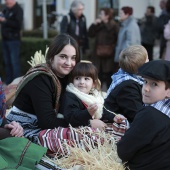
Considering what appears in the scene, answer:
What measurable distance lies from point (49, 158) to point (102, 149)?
0.39 meters

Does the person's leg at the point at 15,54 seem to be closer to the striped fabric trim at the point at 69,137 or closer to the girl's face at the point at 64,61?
the girl's face at the point at 64,61

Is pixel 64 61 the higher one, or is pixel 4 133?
pixel 64 61

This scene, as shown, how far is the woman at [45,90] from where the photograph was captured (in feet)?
10.2

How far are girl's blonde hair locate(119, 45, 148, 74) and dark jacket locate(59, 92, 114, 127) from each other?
0.39 meters

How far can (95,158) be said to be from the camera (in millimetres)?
2670

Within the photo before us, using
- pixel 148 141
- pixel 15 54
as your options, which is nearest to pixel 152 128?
pixel 148 141

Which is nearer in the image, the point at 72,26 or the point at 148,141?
the point at 148,141

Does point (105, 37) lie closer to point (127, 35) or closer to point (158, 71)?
point (127, 35)

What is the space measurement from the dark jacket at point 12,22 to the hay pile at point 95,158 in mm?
5142

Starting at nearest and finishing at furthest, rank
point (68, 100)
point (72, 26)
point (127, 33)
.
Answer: point (68, 100) < point (127, 33) < point (72, 26)

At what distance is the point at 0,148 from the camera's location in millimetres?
2779

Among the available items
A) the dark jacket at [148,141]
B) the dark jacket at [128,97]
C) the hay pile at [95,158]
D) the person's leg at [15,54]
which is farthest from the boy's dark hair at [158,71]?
the person's leg at [15,54]

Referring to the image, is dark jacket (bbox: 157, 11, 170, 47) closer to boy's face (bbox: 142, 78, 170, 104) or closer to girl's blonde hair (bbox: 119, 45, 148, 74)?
girl's blonde hair (bbox: 119, 45, 148, 74)

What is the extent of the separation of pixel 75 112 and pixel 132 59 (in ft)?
2.05
